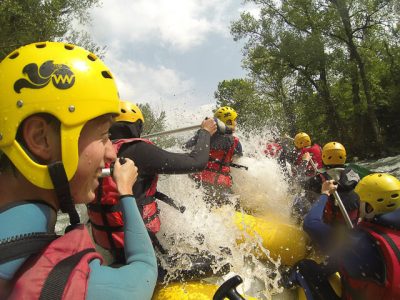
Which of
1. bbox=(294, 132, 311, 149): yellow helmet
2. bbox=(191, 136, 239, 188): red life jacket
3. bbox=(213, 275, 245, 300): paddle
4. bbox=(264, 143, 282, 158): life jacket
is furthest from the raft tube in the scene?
Result: bbox=(264, 143, 282, 158): life jacket

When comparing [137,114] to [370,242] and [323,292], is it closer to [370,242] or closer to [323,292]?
[370,242]

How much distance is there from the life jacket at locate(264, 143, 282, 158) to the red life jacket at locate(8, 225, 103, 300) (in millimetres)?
8318

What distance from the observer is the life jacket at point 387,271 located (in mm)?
2395

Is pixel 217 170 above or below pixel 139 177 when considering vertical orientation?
below

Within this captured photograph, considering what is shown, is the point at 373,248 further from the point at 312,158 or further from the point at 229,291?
the point at 312,158

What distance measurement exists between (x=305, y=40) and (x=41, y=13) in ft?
48.5

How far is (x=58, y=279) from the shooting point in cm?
97

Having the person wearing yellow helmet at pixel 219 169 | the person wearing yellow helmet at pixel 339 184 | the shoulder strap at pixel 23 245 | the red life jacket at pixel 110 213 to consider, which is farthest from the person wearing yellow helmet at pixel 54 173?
the person wearing yellow helmet at pixel 219 169

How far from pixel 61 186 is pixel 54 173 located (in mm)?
50

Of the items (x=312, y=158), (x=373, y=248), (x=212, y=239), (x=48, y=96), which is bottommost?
(x=373, y=248)

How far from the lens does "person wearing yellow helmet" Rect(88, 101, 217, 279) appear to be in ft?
7.41

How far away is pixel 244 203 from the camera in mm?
6461

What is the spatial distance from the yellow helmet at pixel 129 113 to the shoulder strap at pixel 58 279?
5.46 ft

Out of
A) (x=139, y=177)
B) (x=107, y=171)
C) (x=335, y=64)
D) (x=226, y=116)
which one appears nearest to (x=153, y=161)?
(x=139, y=177)
